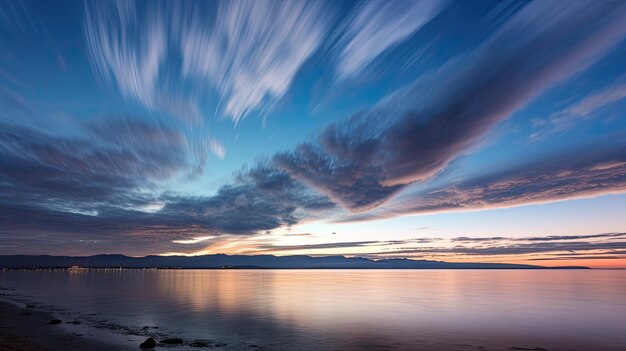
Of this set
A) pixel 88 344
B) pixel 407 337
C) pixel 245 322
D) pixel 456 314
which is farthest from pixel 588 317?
pixel 88 344

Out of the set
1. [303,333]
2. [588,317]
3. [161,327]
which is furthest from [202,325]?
[588,317]

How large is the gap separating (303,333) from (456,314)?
31.0 meters

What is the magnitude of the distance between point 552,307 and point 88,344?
3020 inches

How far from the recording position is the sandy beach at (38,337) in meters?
30.5

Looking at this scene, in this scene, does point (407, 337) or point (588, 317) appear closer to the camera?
point (407, 337)

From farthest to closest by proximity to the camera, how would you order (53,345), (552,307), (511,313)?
(552,307) < (511,313) < (53,345)

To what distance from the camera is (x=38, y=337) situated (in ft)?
114

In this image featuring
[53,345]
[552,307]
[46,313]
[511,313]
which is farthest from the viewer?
[552,307]

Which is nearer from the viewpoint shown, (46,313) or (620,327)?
(620,327)

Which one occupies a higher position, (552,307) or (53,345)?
(53,345)

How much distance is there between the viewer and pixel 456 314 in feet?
197

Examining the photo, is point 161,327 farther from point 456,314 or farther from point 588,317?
point 588,317

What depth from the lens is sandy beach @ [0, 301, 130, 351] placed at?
30547 millimetres

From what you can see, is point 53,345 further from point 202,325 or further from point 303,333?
point 303,333
